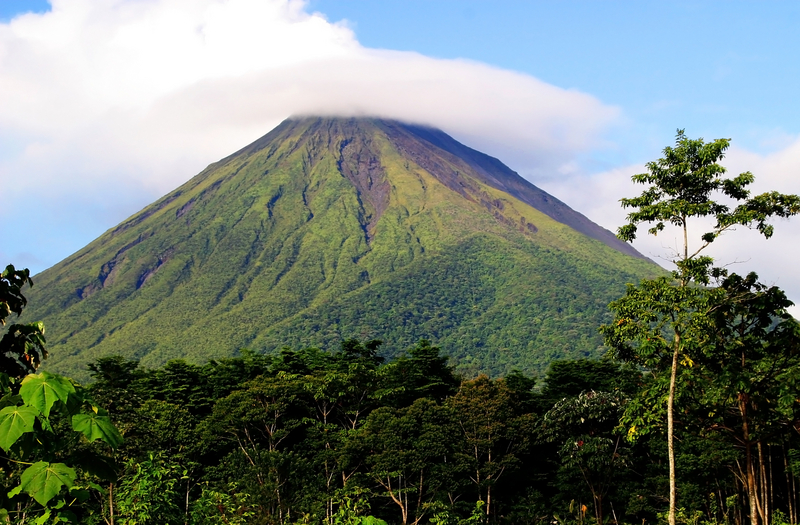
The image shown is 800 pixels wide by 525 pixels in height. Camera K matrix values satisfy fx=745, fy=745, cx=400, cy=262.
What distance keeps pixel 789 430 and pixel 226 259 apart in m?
165

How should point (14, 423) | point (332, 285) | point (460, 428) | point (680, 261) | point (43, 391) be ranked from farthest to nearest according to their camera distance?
point (332, 285) → point (460, 428) → point (680, 261) → point (43, 391) → point (14, 423)

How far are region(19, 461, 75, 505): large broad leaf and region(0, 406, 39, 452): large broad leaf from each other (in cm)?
22

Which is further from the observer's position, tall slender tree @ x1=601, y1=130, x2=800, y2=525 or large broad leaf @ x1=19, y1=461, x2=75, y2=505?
tall slender tree @ x1=601, y1=130, x2=800, y2=525

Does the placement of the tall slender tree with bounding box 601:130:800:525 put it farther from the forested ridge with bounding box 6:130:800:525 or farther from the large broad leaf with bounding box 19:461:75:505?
the large broad leaf with bounding box 19:461:75:505

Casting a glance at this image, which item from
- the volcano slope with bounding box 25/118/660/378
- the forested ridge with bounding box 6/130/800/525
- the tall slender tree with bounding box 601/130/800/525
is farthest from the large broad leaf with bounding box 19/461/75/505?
the volcano slope with bounding box 25/118/660/378

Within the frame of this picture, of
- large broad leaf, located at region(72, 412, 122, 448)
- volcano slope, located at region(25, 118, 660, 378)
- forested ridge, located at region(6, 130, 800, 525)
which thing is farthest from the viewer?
volcano slope, located at region(25, 118, 660, 378)

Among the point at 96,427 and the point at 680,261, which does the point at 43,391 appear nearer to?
the point at 96,427

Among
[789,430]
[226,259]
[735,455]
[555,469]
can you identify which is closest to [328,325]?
[226,259]

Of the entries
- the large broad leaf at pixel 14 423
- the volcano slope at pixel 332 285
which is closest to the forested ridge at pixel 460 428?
the large broad leaf at pixel 14 423

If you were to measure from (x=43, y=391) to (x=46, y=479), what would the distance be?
413 millimetres

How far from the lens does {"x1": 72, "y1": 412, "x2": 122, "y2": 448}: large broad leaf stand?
3527mm

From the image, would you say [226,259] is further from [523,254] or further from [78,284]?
[523,254]

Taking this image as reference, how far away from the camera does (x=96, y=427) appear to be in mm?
3592


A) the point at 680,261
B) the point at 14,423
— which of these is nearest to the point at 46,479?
the point at 14,423
